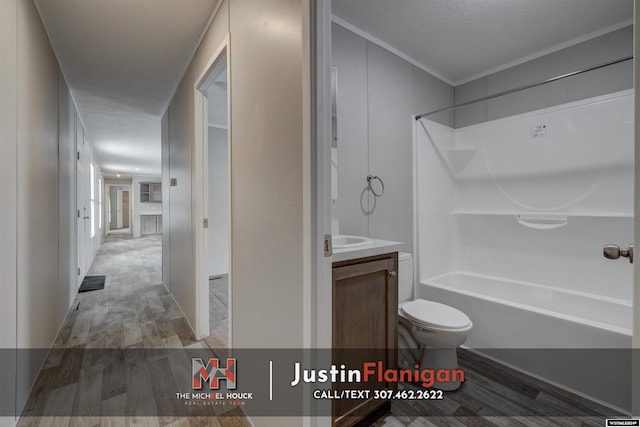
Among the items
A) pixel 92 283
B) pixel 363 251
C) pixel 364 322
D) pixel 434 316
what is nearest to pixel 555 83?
pixel 434 316

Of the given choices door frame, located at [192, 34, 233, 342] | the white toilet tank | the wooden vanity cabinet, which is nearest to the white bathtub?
the white toilet tank

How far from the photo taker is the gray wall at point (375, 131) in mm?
2088

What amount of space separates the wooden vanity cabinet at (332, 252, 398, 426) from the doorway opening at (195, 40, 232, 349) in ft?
2.59

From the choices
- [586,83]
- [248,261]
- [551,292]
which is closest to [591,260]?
[551,292]

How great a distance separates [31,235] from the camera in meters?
1.70

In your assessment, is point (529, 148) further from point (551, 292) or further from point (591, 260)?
point (551, 292)

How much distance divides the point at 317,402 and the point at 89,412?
1447 millimetres

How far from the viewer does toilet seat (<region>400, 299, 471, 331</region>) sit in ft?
5.71

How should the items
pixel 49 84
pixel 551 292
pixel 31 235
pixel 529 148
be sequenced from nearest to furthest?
pixel 31 235 < pixel 49 84 < pixel 551 292 < pixel 529 148

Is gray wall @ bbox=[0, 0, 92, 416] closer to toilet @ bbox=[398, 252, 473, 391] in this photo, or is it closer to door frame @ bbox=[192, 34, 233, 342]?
door frame @ bbox=[192, 34, 233, 342]

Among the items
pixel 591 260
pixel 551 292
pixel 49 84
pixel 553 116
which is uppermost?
pixel 49 84

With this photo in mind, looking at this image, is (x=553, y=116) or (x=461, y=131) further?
(x=461, y=131)

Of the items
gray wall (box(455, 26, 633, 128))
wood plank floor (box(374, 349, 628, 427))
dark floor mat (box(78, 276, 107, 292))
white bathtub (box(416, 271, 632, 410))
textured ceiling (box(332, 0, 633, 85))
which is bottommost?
wood plank floor (box(374, 349, 628, 427))

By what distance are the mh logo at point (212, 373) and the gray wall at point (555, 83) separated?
3.17m
